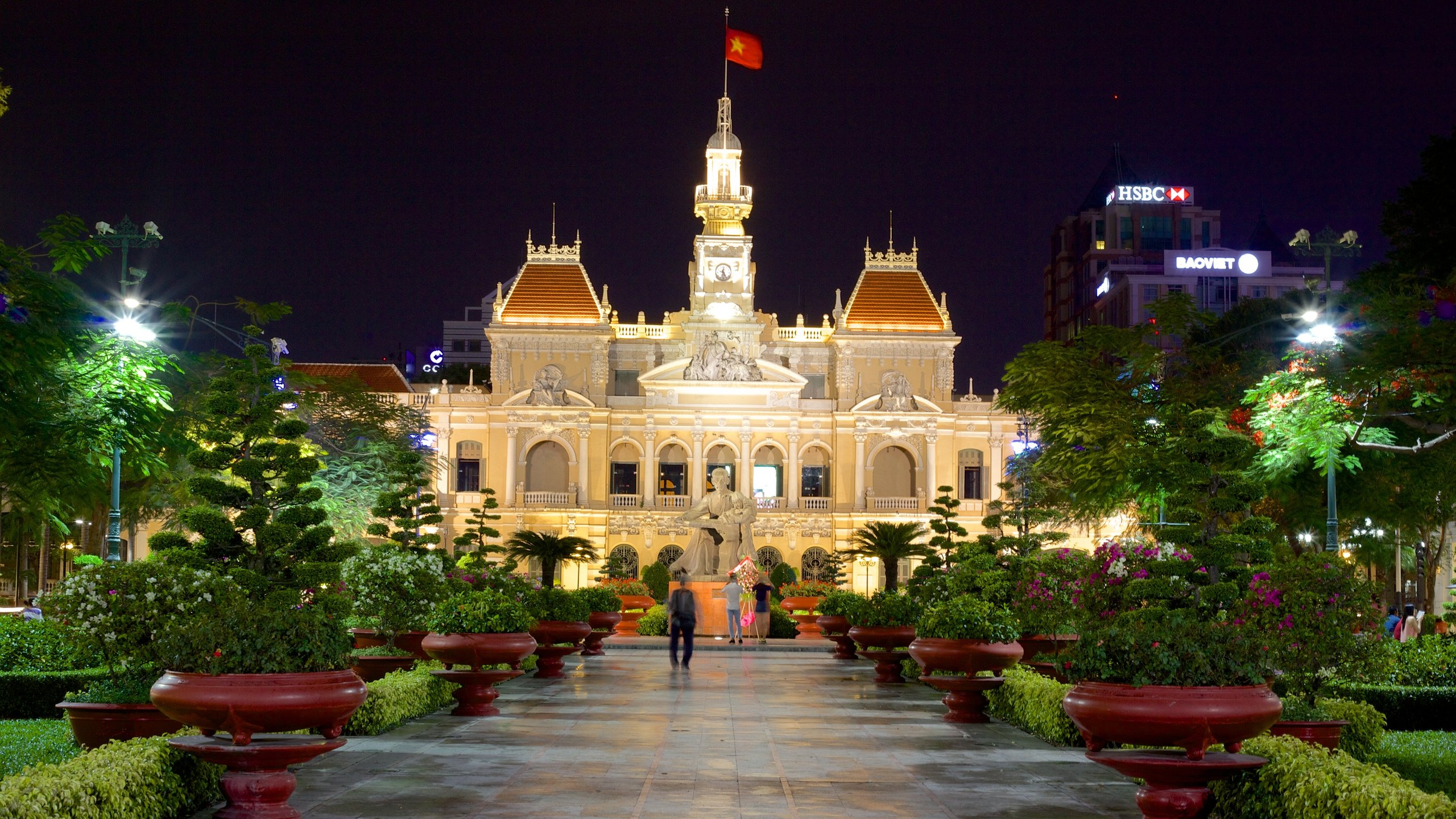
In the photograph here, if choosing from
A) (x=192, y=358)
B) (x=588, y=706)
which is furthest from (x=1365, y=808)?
(x=192, y=358)

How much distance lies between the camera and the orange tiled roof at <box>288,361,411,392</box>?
7575cm

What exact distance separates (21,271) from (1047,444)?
92.0ft

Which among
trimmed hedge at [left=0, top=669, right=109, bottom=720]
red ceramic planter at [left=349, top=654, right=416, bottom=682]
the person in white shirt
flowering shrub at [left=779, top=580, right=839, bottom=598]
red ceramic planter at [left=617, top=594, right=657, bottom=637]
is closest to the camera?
trimmed hedge at [left=0, top=669, right=109, bottom=720]

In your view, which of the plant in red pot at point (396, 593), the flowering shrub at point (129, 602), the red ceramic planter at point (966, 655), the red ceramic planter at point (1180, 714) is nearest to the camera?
the red ceramic planter at point (1180, 714)

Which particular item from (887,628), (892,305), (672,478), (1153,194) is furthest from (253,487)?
(1153,194)

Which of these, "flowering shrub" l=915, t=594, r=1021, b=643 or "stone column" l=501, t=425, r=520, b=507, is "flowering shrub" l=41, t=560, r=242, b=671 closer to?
"flowering shrub" l=915, t=594, r=1021, b=643

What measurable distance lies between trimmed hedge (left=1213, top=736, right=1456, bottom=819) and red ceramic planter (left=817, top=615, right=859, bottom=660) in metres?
21.1

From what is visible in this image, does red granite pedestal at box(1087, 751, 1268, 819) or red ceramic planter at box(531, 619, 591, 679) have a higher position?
red granite pedestal at box(1087, 751, 1268, 819)

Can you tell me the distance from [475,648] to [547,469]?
57495 mm

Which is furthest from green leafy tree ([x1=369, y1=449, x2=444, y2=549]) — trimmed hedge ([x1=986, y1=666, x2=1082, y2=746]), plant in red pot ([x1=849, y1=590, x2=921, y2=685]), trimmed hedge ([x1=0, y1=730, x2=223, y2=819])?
trimmed hedge ([x1=0, y1=730, x2=223, y2=819])

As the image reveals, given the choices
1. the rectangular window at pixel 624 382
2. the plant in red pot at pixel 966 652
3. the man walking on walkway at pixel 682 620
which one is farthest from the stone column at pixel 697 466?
the plant in red pot at pixel 966 652

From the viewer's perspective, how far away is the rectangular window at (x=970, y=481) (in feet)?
248

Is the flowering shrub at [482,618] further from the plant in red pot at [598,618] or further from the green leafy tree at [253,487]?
the plant in red pot at [598,618]

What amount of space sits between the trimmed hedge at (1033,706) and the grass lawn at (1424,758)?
9.55ft
